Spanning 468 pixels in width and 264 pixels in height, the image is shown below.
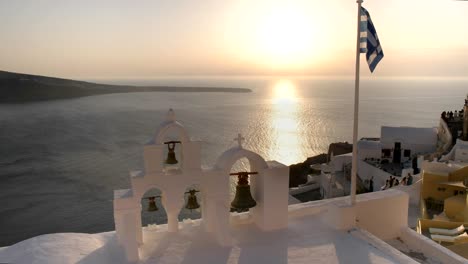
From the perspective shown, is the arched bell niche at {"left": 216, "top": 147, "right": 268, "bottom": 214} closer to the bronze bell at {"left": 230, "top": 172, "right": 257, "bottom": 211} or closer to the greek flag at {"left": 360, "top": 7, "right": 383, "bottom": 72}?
the bronze bell at {"left": 230, "top": 172, "right": 257, "bottom": 211}

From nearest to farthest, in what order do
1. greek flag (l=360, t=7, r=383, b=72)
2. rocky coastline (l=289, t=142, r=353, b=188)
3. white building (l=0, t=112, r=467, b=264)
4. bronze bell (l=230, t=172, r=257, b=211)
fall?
white building (l=0, t=112, r=467, b=264)
bronze bell (l=230, t=172, r=257, b=211)
greek flag (l=360, t=7, r=383, b=72)
rocky coastline (l=289, t=142, r=353, b=188)

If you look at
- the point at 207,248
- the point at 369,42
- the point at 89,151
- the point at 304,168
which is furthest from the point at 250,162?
the point at 89,151

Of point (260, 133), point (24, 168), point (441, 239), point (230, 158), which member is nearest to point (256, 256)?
point (230, 158)

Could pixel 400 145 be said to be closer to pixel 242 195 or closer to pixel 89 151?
pixel 242 195

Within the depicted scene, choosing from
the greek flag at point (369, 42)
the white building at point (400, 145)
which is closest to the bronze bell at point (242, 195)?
the greek flag at point (369, 42)

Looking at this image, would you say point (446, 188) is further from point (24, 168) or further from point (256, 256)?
point (24, 168)

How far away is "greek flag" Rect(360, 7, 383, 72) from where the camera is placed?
246 inches

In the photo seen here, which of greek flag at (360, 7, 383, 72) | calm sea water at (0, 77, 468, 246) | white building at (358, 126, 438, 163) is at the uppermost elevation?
greek flag at (360, 7, 383, 72)

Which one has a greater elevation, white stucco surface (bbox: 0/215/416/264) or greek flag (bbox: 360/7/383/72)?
greek flag (bbox: 360/7/383/72)

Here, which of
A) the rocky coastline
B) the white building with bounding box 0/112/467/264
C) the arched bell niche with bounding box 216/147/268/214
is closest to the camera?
the white building with bounding box 0/112/467/264

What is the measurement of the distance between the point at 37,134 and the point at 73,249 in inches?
2635

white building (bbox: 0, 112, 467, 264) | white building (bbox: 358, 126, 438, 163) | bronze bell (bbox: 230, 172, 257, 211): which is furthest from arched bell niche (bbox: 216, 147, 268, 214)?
white building (bbox: 358, 126, 438, 163)

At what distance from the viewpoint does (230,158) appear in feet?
19.2

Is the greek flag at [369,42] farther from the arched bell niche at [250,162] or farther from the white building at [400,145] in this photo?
the white building at [400,145]
